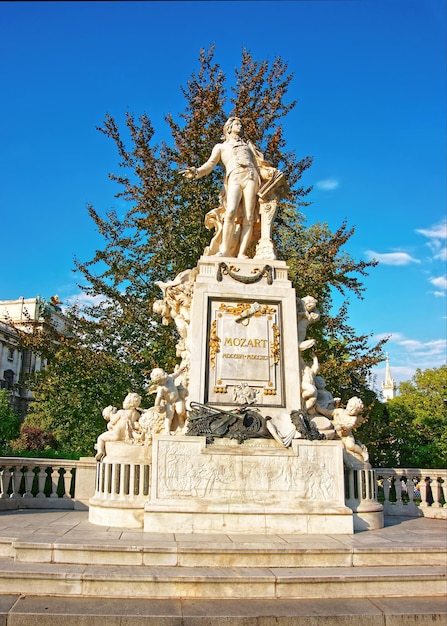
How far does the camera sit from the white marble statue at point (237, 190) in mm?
10727

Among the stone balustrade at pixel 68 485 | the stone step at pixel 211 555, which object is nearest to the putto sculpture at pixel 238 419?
the stone step at pixel 211 555

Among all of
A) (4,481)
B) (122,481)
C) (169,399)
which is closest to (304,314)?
(169,399)

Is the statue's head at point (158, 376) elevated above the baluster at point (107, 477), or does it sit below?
above

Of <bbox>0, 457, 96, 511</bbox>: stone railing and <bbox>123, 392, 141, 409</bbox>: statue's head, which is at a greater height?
<bbox>123, 392, 141, 409</bbox>: statue's head

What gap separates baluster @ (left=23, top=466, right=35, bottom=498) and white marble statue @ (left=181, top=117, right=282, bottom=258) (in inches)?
212

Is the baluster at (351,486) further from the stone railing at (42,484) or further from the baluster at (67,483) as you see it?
the baluster at (67,483)

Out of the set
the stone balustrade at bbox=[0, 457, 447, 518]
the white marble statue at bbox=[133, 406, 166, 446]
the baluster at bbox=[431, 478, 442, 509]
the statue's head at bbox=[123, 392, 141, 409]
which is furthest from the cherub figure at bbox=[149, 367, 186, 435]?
the baluster at bbox=[431, 478, 442, 509]

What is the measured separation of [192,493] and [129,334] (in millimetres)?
13386

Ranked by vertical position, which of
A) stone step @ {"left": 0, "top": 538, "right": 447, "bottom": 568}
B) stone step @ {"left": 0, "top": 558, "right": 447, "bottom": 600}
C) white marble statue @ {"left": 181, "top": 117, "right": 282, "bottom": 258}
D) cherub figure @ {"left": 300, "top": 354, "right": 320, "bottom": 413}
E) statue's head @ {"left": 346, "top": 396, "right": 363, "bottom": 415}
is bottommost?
stone step @ {"left": 0, "top": 558, "right": 447, "bottom": 600}

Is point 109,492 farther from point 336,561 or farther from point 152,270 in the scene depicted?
point 152,270

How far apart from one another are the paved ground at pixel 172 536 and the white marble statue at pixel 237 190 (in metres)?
5.36

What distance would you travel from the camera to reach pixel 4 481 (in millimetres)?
10312

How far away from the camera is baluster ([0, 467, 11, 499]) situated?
10.2 m

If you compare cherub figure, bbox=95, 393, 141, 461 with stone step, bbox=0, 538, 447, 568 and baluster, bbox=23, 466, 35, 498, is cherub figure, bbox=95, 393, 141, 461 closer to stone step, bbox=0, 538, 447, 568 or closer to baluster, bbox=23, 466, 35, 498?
baluster, bbox=23, 466, 35, 498
